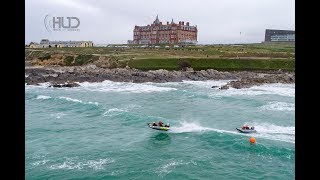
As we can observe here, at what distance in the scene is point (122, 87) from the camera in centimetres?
8144

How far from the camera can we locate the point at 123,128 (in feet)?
138

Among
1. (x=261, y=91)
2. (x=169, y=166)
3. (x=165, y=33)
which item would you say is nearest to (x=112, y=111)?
(x=169, y=166)

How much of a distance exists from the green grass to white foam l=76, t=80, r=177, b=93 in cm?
1838

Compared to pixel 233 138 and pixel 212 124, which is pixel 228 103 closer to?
pixel 212 124

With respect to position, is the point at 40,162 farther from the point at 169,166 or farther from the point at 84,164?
the point at 169,166

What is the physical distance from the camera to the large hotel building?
187500 mm

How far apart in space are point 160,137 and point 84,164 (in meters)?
10.7

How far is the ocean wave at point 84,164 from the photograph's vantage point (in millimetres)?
27891

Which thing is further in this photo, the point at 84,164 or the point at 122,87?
the point at 122,87

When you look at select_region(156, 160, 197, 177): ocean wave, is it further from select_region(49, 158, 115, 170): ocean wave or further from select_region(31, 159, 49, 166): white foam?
select_region(31, 159, 49, 166): white foam

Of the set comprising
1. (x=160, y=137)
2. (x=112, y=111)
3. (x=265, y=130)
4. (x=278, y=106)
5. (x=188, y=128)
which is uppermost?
(x=278, y=106)

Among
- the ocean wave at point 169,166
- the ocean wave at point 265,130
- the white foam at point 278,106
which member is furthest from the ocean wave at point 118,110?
the ocean wave at point 169,166

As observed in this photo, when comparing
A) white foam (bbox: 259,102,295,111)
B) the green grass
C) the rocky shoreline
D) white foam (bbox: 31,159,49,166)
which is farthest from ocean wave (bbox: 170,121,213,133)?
the green grass
